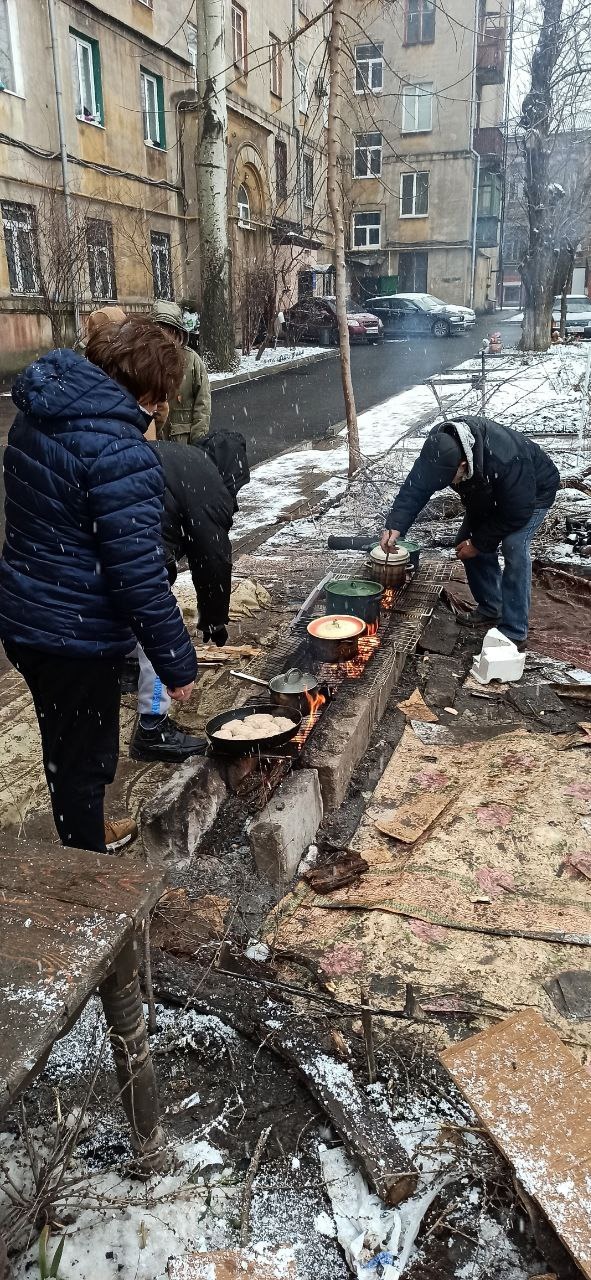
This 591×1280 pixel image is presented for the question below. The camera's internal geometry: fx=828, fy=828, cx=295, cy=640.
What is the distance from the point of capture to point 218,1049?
2.71 m

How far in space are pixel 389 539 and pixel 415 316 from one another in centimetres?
2868

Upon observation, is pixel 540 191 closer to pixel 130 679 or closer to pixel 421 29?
pixel 130 679

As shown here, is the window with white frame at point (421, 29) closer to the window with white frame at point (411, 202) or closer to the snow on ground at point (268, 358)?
the window with white frame at point (411, 202)

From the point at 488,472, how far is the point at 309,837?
2.72 meters

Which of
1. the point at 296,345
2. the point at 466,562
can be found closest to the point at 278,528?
the point at 466,562

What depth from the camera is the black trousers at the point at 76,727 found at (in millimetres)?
2752

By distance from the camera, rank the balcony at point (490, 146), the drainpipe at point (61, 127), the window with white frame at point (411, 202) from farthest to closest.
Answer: the balcony at point (490, 146) < the window with white frame at point (411, 202) < the drainpipe at point (61, 127)

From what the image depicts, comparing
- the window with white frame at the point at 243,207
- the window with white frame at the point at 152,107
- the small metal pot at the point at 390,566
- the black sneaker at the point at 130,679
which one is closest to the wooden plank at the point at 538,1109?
the black sneaker at the point at 130,679

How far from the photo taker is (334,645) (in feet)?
15.6

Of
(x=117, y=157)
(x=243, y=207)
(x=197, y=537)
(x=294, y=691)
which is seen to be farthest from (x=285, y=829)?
(x=243, y=207)

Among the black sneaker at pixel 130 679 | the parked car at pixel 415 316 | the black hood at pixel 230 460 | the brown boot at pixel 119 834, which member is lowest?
the brown boot at pixel 119 834

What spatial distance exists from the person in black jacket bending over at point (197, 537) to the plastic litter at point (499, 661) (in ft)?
6.66

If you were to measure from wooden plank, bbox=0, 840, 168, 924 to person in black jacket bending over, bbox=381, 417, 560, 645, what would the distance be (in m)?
3.74

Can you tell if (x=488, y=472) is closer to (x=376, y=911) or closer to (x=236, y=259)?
(x=376, y=911)
